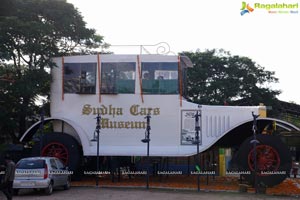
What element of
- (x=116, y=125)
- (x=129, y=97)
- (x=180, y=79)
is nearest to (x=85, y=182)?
(x=116, y=125)

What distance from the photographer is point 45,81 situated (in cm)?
2097

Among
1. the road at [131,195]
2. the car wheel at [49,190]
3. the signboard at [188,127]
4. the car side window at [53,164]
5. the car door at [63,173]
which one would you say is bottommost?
the road at [131,195]

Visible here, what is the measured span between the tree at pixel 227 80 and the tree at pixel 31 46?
20.0m

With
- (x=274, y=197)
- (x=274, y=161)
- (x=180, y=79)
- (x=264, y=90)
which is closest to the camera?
(x=274, y=197)

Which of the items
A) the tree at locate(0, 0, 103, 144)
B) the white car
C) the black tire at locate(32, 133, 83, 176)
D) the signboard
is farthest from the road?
the tree at locate(0, 0, 103, 144)

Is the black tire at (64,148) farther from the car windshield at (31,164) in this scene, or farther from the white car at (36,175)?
the car windshield at (31,164)

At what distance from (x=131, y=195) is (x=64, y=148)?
4.93 m

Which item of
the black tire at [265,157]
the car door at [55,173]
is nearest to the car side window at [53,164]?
the car door at [55,173]

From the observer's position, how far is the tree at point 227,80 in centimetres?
4219

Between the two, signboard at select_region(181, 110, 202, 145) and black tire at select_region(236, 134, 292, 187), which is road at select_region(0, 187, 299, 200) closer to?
black tire at select_region(236, 134, 292, 187)

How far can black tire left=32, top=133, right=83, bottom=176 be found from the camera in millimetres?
19422

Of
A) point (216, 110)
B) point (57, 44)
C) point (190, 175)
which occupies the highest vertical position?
point (57, 44)

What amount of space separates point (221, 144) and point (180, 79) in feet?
10.8

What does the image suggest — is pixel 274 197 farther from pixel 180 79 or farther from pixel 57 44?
pixel 57 44
